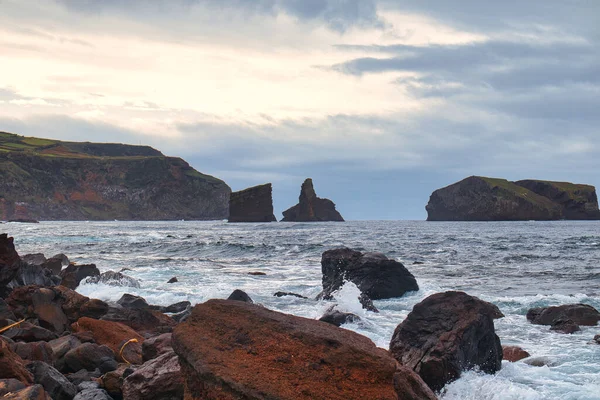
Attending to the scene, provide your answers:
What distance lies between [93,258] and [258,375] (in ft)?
111

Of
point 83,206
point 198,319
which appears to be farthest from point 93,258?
A: point 83,206

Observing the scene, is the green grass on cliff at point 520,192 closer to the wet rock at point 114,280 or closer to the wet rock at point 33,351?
the wet rock at point 114,280

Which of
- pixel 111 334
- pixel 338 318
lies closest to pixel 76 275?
pixel 111 334

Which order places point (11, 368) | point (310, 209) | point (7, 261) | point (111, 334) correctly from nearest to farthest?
point (11, 368) → point (111, 334) → point (7, 261) → point (310, 209)

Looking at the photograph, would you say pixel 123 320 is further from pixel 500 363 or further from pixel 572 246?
pixel 572 246

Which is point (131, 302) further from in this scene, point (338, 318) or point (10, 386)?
point (10, 386)

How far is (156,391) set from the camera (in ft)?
22.2

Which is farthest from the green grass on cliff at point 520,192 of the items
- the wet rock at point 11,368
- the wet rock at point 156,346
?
the wet rock at point 11,368

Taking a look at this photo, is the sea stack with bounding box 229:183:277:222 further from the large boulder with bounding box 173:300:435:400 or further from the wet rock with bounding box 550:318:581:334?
the large boulder with bounding box 173:300:435:400

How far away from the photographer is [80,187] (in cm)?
18488

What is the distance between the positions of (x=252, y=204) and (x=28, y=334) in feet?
445

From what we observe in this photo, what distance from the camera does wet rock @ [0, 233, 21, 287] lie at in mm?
14414

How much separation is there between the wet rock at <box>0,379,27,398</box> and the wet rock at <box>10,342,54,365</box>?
2486 millimetres

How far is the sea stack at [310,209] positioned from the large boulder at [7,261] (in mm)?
136222
